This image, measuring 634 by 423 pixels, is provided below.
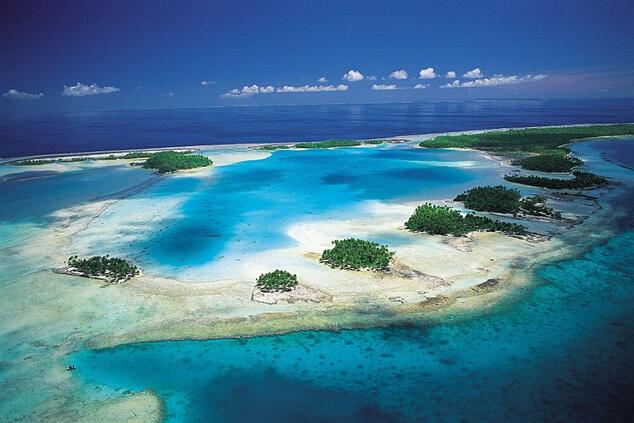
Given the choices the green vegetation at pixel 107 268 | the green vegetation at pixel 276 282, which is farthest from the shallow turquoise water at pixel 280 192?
the green vegetation at pixel 276 282

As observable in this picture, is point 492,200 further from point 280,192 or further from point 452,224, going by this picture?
point 280,192

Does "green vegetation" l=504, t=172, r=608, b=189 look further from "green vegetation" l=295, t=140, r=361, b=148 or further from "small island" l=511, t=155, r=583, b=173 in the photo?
"green vegetation" l=295, t=140, r=361, b=148

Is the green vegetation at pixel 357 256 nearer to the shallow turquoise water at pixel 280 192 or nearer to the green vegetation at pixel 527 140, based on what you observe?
the shallow turquoise water at pixel 280 192

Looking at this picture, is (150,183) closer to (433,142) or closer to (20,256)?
(20,256)

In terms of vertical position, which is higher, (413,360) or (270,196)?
(270,196)

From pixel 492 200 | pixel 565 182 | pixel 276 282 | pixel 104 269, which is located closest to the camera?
pixel 276 282

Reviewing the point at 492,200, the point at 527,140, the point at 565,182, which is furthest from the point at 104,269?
the point at 527,140

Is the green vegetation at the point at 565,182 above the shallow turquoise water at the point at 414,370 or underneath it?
above
